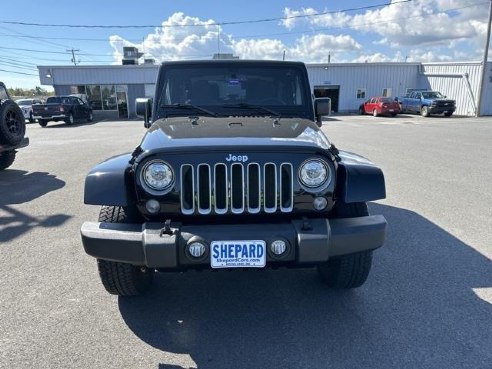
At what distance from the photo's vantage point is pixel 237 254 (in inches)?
100

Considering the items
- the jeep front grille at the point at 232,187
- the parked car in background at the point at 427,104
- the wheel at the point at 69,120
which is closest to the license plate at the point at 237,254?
the jeep front grille at the point at 232,187

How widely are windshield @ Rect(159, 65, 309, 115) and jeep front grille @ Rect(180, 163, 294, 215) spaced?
4.68 ft

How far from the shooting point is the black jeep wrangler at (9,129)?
7972 millimetres

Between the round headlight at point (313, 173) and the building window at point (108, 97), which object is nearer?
the round headlight at point (313, 173)

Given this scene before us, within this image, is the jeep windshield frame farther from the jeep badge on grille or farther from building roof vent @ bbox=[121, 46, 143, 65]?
building roof vent @ bbox=[121, 46, 143, 65]

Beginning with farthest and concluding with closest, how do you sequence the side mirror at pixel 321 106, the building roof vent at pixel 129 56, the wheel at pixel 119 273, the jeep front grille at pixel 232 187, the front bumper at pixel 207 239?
the building roof vent at pixel 129 56 < the side mirror at pixel 321 106 < the wheel at pixel 119 273 < the jeep front grille at pixel 232 187 < the front bumper at pixel 207 239

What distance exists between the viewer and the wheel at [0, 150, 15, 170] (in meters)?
8.77

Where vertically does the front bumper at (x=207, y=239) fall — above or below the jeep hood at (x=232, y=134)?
below

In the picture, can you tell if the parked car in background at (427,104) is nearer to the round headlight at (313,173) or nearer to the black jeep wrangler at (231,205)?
the black jeep wrangler at (231,205)

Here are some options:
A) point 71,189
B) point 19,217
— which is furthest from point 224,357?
point 71,189

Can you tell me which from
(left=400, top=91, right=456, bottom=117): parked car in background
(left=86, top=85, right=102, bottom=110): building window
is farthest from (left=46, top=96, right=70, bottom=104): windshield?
(left=400, top=91, right=456, bottom=117): parked car in background

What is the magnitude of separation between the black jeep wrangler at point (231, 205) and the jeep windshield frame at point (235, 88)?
93cm

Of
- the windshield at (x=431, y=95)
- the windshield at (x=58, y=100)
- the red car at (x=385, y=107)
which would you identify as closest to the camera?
the windshield at (x=58, y=100)

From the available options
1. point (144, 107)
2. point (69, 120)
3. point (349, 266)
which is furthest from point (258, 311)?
point (69, 120)
